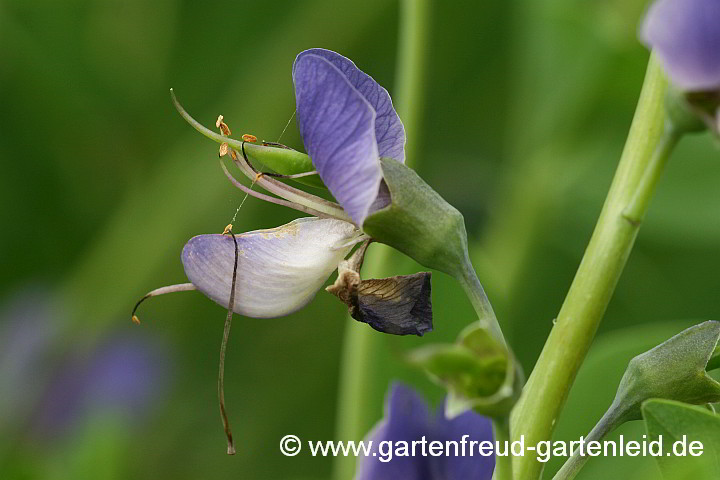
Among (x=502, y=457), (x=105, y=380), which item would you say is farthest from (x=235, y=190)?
(x=502, y=457)

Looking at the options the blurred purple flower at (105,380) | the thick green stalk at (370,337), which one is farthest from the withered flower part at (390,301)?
the blurred purple flower at (105,380)

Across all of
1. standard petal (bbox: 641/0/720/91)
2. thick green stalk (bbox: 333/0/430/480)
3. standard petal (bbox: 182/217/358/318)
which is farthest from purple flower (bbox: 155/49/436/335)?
thick green stalk (bbox: 333/0/430/480)

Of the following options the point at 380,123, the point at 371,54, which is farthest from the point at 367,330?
the point at 371,54

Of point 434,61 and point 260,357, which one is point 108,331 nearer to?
point 260,357

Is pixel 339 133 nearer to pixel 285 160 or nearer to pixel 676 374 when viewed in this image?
pixel 285 160

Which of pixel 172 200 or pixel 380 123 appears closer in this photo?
pixel 380 123

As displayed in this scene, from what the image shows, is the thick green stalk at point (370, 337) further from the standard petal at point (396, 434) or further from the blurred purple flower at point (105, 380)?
the blurred purple flower at point (105, 380)

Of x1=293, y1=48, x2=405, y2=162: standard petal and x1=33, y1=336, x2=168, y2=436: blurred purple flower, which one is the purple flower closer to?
x1=293, y1=48, x2=405, y2=162: standard petal
